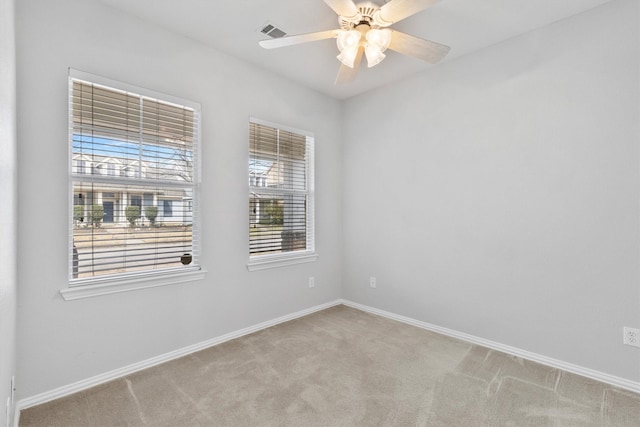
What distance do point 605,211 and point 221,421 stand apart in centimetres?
292

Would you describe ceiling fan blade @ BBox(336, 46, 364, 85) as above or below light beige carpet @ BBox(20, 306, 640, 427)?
above

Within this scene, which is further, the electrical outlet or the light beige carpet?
the electrical outlet

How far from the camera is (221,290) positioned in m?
2.82

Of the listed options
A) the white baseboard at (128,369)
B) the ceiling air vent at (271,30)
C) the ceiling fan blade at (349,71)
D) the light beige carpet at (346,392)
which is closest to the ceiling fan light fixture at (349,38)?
the ceiling fan blade at (349,71)

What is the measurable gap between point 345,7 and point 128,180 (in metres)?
1.92

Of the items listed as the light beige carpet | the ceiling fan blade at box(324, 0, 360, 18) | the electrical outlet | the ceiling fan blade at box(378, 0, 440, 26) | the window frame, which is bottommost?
the light beige carpet

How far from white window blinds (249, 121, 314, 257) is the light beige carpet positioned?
110 centimetres

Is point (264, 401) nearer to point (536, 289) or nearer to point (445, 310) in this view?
point (445, 310)

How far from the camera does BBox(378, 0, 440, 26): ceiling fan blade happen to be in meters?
1.63

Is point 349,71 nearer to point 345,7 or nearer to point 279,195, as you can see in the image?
point 345,7

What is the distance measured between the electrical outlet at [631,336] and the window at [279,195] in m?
2.70

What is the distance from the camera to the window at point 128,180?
2.11 meters

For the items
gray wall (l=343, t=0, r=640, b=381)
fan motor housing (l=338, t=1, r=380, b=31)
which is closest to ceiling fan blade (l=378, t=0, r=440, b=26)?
fan motor housing (l=338, t=1, r=380, b=31)

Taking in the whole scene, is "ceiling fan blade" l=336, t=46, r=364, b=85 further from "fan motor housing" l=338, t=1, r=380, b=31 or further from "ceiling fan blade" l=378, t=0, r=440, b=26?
"ceiling fan blade" l=378, t=0, r=440, b=26
